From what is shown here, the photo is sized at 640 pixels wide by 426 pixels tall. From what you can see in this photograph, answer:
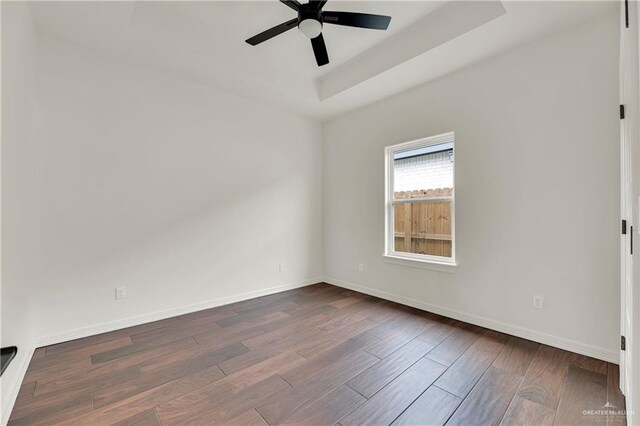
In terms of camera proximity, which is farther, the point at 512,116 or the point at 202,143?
the point at 202,143

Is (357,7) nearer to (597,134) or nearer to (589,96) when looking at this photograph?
(589,96)

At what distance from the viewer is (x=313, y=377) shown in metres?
1.93

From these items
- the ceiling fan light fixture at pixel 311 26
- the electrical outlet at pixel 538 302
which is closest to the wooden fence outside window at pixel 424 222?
the electrical outlet at pixel 538 302

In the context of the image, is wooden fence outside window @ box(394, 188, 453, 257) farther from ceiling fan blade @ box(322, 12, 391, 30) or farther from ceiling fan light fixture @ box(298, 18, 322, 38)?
ceiling fan light fixture @ box(298, 18, 322, 38)

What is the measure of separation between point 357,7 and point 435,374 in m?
3.04

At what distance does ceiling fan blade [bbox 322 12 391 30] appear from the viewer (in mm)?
2074

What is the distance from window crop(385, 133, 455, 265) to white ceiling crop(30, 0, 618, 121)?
2.66ft

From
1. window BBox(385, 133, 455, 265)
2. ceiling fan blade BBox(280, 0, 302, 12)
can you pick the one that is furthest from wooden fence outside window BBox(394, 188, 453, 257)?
ceiling fan blade BBox(280, 0, 302, 12)

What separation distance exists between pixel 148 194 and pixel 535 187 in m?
3.73

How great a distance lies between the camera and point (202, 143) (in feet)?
10.9

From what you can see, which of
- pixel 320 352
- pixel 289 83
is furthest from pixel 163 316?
pixel 289 83

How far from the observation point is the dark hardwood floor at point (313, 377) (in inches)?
61.9

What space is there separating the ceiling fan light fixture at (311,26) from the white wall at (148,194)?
173 centimetres

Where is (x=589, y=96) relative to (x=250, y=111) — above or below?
below
